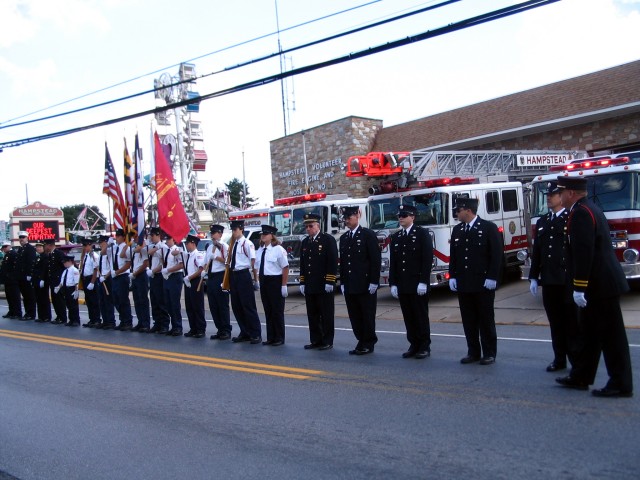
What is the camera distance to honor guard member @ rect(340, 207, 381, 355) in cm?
875

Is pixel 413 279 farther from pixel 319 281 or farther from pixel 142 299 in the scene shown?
pixel 142 299

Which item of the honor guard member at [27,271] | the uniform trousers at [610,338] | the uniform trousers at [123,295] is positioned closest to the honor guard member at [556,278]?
the uniform trousers at [610,338]

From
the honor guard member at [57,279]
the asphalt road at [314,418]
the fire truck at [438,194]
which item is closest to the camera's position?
the asphalt road at [314,418]

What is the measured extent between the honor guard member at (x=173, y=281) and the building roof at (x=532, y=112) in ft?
49.7

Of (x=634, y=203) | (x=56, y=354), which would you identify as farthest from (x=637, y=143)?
(x=56, y=354)

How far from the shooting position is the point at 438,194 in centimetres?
1419

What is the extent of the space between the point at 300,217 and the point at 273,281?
7823mm

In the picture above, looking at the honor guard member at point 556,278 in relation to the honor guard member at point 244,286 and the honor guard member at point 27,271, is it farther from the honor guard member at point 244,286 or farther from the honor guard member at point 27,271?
the honor guard member at point 27,271

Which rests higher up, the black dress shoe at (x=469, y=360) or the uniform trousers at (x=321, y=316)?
the uniform trousers at (x=321, y=316)

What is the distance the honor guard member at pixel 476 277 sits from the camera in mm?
7559

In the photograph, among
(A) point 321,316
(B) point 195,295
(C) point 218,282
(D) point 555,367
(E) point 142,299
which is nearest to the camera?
(D) point 555,367

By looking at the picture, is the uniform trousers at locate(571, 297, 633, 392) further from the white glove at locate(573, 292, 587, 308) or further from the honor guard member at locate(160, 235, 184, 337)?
the honor guard member at locate(160, 235, 184, 337)

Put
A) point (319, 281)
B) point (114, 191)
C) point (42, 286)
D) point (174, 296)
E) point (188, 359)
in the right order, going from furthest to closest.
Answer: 1. point (42, 286)
2. point (114, 191)
3. point (174, 296)
4. point (319, 281)
5. point (188, 359)

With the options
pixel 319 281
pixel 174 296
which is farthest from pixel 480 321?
pixel 174 296
